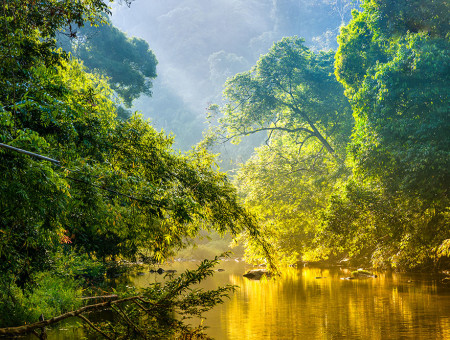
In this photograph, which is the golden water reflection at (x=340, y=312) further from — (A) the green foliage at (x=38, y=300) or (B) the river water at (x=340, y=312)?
(A) the green foliage at (x=38, y=300)

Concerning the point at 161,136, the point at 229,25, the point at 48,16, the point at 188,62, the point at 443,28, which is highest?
the point at 229,25

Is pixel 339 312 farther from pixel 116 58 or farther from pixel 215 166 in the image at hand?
pixel 116 58

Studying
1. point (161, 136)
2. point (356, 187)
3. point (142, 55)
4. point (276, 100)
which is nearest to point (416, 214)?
point (356, 187)

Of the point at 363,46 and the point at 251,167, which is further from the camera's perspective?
the point at 251,167

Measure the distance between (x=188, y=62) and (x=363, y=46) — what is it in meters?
154

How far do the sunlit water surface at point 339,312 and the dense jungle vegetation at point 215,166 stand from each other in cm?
190

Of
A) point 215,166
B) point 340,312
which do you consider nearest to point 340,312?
point 340,312

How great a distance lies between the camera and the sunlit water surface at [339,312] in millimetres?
11781

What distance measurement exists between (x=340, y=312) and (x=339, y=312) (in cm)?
4

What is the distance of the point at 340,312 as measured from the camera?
48.1 feet

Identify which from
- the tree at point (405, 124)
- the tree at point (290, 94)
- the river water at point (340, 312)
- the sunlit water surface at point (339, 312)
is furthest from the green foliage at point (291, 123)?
the tree at point (405, 124)

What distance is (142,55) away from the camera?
1794 inches

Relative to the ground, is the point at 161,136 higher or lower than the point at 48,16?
lower

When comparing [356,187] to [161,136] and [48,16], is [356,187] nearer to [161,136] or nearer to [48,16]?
[161,136]
